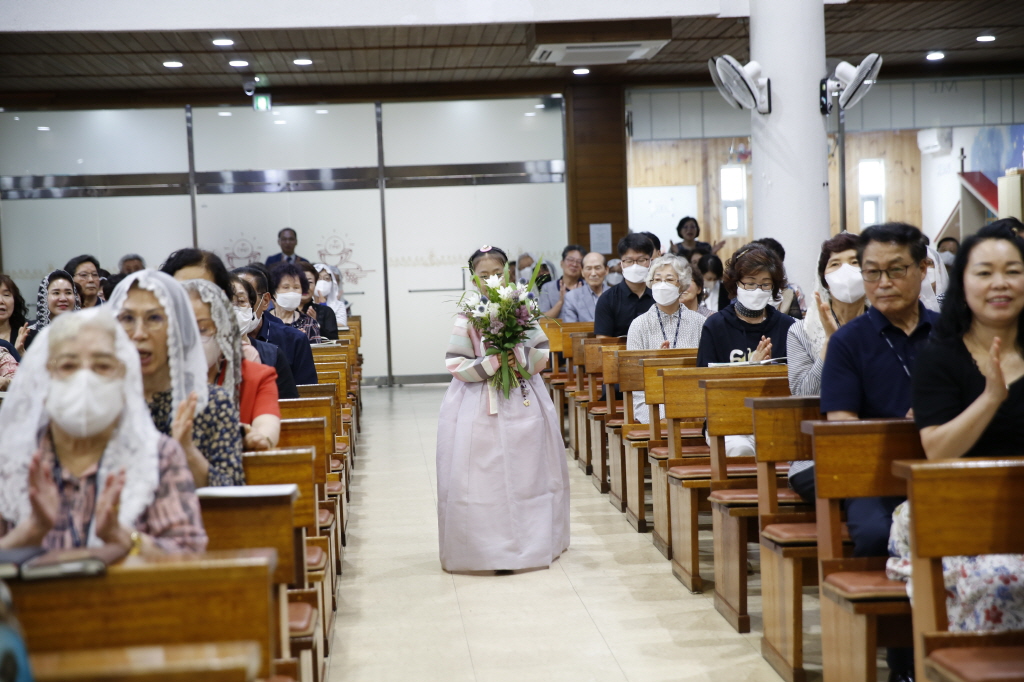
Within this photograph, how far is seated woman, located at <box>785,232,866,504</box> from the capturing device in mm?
3730

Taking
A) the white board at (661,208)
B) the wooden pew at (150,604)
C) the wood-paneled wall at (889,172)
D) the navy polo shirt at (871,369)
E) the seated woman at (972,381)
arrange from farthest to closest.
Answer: the wood-paneled wall at (889,172) < the white board at (661,208) < the navy polo shirt at (871,369) < the seated woman at (972,381) < the wooden pew at (150,604)

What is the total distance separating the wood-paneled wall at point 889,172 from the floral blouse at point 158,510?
12.1 meters

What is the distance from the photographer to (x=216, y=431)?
2.68 metres

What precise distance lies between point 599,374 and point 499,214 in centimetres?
632

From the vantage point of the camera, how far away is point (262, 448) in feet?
9.66

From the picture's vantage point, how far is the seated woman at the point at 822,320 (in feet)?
12.2

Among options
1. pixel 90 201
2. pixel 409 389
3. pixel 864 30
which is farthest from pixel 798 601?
pixel 90 201

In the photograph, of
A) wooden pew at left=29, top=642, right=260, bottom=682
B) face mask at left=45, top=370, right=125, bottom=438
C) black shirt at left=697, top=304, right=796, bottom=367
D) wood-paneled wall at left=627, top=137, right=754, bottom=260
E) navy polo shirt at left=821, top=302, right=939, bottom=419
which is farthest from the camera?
wood-paneled wall at left=627, top=137, right=754, bottom=260

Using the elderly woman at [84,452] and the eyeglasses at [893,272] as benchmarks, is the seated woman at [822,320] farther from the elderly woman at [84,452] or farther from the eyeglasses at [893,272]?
the elderly woman at [84,452]

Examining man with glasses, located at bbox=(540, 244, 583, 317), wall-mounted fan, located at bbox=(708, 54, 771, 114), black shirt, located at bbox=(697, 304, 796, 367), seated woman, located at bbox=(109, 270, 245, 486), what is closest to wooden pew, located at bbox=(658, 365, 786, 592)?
black shirt, located at bbox=(697, 304, 796, 367)

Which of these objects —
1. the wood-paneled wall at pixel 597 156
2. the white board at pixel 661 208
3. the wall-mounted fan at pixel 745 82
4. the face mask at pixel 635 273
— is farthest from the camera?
the white board at pixel 661 208

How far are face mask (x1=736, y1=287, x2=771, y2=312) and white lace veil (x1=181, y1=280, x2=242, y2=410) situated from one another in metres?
2.62

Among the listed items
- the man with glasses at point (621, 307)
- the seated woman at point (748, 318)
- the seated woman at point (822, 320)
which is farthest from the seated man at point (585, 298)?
the seated woman at point (822, 320)

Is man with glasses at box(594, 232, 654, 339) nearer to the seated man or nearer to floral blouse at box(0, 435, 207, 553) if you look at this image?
the seated man
